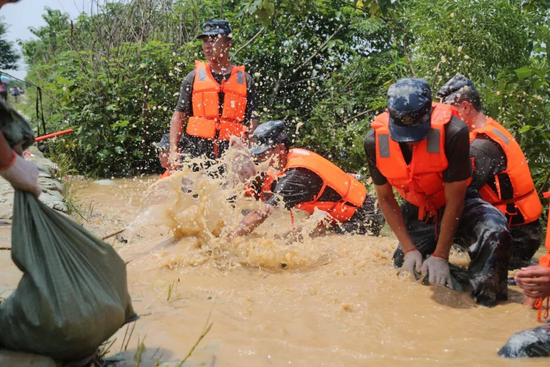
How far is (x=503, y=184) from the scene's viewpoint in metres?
4.20

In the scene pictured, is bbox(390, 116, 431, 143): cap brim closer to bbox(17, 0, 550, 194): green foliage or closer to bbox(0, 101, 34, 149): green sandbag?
bbox(0, 101, 34, 149): green sandbag

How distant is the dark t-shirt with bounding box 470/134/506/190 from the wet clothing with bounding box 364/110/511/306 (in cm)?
28

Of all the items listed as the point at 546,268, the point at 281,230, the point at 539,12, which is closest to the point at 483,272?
the point at 546,268

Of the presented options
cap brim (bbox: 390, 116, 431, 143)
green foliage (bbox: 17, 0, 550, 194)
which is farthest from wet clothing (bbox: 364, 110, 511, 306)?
green foliage (bbox: 17, 0, 550, 194)

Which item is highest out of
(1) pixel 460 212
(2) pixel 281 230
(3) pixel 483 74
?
(3) pixel 483 74

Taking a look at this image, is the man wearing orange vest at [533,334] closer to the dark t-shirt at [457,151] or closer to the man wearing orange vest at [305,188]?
the dark t-shirt at [457,151]

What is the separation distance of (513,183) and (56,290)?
3.33 meters

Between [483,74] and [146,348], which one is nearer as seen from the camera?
[146,348]

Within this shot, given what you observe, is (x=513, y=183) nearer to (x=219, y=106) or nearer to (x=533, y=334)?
(x=533, y=334)

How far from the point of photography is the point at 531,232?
4.27 m

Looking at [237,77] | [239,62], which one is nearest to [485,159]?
[237,77]

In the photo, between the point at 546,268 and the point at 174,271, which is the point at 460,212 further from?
the point at 174,271

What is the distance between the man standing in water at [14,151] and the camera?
206cm

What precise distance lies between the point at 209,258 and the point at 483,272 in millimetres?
1814
